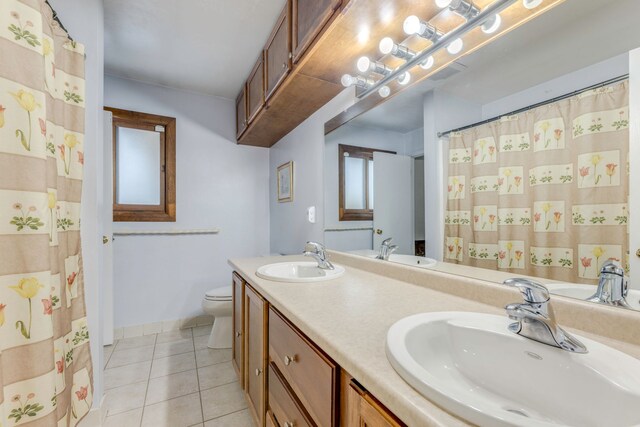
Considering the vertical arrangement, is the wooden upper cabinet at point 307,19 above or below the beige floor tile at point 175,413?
above

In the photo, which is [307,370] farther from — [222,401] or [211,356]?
[211,356]

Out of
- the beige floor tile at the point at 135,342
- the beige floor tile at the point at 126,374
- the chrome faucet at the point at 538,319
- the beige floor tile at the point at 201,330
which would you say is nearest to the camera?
the chrome faucet at the point at 538,319

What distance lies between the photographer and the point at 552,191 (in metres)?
0.77

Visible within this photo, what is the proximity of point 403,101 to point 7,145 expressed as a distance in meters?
1.43

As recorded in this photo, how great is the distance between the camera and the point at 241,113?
8.47 ft

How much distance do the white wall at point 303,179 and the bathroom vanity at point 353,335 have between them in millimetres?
763

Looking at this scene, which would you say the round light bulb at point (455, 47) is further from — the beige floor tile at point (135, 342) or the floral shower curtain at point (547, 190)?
the beige floor tile at point (135, 342)

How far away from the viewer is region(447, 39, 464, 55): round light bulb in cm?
101

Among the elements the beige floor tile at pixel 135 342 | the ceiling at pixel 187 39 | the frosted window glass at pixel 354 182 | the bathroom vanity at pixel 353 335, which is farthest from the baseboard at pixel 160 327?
the ceiling at pixel 187 39

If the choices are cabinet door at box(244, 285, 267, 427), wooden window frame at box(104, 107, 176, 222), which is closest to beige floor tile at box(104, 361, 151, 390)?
cabinet door at box(244, 285, 267, 427)

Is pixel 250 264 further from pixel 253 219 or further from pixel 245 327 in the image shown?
pixel 253 219

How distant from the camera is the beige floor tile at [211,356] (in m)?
2.00

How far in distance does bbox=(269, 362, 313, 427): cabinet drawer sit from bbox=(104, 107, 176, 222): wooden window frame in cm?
202

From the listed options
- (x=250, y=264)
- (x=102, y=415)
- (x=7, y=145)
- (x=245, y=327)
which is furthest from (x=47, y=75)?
(x=102, y=415)
